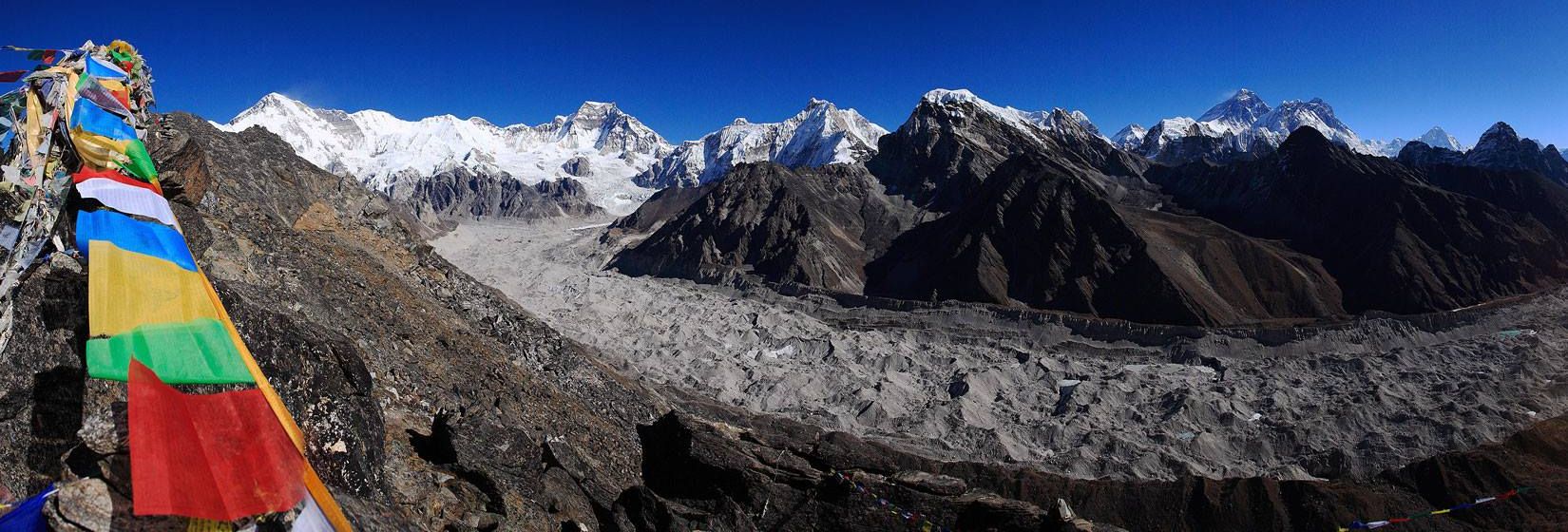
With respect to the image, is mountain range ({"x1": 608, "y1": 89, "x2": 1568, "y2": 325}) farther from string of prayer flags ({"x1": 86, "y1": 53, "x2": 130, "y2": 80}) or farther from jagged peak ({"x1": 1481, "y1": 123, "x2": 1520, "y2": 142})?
string of prayer flags ({"x1": 86, "y1": 53, "x2": 130, "y2": 80})

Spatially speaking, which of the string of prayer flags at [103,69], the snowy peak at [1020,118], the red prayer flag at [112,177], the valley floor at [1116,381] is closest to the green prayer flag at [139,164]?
the red prayer flag at [112,177]

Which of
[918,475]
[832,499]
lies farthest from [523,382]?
[918,475]

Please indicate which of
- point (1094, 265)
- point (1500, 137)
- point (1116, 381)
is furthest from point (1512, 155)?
point (1116, 381)

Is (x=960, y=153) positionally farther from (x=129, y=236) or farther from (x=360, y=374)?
(x=129, y=236)

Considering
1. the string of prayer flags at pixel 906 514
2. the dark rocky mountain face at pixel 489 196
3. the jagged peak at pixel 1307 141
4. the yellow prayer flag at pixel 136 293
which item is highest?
the jagged peak at pixel 1307 141

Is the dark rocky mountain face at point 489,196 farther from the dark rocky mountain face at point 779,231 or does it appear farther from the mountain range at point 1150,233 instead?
the dark rocky mountain face at point 779,231

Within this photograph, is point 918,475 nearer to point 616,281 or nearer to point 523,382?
point 523,382
